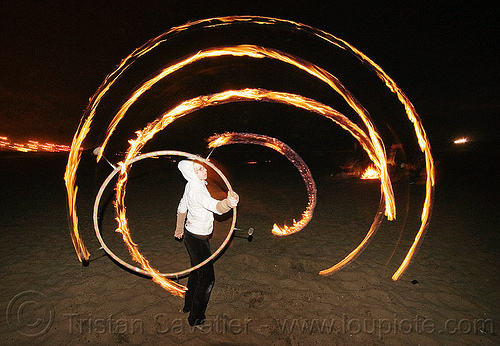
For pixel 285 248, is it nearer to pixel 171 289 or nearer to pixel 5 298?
pixel 171 289

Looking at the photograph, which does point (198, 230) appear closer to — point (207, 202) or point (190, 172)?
point (207, 202)

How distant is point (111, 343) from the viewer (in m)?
3.38

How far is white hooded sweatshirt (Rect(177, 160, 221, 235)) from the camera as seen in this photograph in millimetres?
3453

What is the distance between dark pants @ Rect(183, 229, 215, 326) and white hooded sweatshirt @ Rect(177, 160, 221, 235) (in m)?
0.14

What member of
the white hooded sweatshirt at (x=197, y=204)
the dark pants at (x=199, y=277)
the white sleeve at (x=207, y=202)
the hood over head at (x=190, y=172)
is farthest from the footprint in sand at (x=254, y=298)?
the hood over head at (x=190, y=172)

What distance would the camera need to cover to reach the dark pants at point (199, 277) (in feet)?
11.6

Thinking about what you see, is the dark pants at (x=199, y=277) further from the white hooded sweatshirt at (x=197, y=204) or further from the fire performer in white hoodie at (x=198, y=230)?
the white hooded sweatshirt at (x=197, y=204)

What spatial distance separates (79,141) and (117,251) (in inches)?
102

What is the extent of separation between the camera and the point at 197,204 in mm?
3484

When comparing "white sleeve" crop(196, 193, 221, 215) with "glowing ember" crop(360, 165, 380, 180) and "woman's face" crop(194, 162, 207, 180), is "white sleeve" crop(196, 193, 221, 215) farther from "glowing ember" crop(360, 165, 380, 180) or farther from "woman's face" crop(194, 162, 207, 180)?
"glowing ember" crop(360, 165, 380, 180)

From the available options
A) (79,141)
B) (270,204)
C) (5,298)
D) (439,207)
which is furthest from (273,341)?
(439,207)

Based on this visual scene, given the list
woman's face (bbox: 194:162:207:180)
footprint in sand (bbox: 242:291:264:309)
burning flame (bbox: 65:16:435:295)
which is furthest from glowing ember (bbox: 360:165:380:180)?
woman's face (bbox: 194:162:207:180)

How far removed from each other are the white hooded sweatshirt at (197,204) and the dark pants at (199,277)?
0.14m

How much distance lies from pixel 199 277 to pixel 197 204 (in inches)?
38.4
